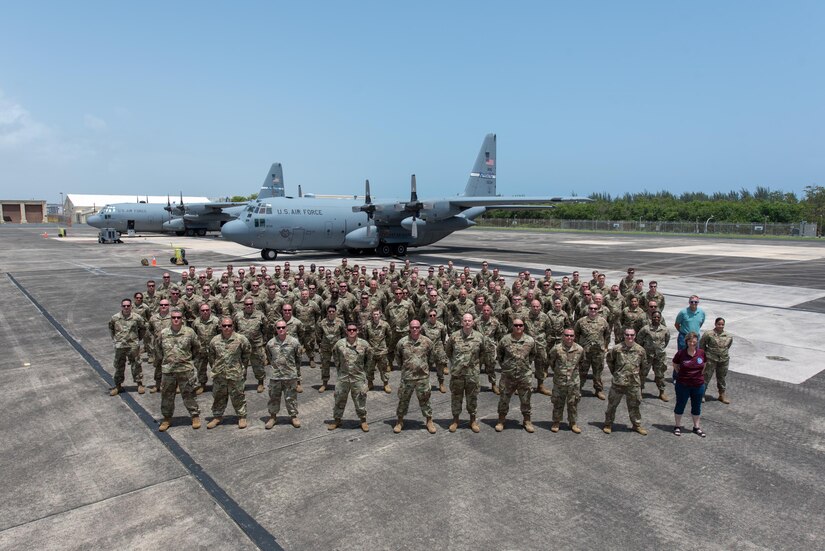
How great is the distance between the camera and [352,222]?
35.2 m

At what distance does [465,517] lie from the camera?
630 cm

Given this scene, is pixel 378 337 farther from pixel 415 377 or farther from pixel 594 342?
pixel 594 342

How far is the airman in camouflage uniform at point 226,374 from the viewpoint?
8758 mm

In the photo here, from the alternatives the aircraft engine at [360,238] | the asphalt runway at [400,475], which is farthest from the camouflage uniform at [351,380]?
the aircraft engine at [360,238]

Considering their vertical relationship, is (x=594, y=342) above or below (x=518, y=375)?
above

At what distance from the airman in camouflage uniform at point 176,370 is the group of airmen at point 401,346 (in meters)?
0.02

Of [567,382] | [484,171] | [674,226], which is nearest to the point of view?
[567,382]

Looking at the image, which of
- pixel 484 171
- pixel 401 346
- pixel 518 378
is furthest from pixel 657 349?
pixel 484 171

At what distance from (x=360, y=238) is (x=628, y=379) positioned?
27.3 m

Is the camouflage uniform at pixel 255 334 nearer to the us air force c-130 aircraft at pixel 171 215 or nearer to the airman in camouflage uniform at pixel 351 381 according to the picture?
the airman in camouflage uniform at pixel 351 381

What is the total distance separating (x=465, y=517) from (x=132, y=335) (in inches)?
293

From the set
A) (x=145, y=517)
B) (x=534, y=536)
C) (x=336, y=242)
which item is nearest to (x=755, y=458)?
(x=534, y=536)

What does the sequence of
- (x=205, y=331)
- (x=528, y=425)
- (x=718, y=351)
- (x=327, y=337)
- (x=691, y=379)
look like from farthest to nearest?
(x=327, y=337) → (x=205, y=331) → (x=718, y=351) → (x=528, y=425) → (x=691, y=379)

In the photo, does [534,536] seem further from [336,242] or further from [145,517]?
[336,242]
